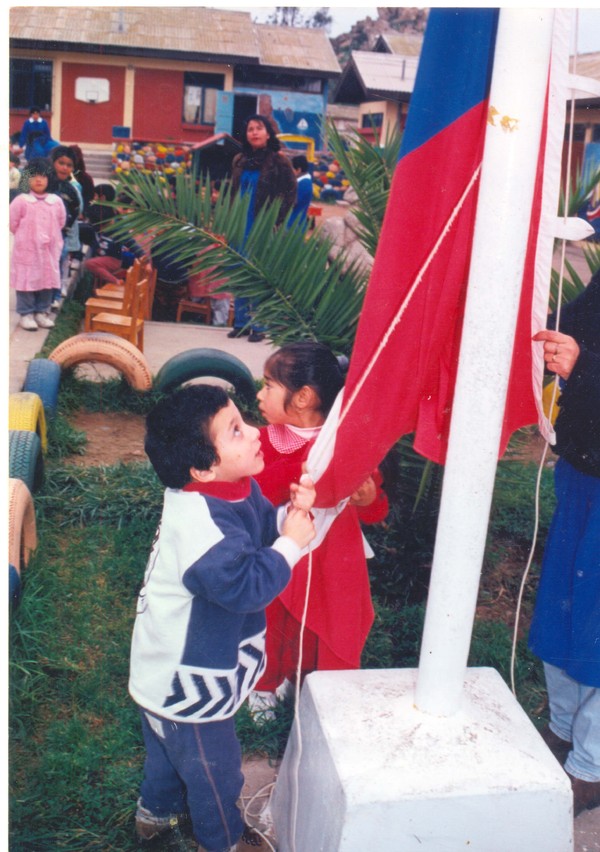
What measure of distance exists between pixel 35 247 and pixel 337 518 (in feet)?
18.5

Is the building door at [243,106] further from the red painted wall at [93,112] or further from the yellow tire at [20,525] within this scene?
the yellow tire at [20,525]

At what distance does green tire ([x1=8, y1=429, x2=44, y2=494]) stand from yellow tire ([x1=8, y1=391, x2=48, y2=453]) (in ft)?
0.46

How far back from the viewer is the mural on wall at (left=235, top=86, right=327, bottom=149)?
2389 centimetres

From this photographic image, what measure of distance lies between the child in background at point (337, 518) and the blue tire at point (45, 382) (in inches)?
115

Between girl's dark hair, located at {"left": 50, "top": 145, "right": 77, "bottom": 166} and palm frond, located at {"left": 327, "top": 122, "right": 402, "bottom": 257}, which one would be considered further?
girl's dark hair, located at {"left": 50, "top": 145, "right": 77, "bottom": 166}

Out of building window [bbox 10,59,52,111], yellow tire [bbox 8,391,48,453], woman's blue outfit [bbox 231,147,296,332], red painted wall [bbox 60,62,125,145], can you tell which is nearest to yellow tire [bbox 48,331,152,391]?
woman's blue outfit [bbox 231,147,296,332]

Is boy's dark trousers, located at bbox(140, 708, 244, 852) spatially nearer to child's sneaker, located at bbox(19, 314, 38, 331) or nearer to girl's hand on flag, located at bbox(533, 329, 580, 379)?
girl's hand on flag, located at bbox(533, 329, 580, 379)

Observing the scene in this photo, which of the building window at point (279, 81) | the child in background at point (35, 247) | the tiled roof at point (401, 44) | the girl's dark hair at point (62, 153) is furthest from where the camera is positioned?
the building window at point (279, 81)

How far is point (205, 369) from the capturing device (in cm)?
543

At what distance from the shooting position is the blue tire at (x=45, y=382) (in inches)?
201

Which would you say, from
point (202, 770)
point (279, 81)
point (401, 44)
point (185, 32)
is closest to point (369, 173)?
point (202, 770)

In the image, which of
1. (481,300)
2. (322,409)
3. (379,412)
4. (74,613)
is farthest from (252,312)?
(481,300)

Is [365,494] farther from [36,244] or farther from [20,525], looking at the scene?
[36,244]

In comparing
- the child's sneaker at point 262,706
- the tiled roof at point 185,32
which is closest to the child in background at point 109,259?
the child's sneaker at point 262,706
